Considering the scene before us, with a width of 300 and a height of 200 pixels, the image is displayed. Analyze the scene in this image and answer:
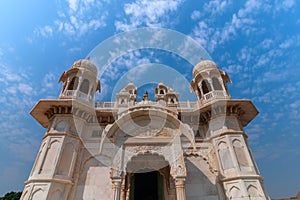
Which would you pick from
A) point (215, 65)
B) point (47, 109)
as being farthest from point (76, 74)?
point (215, 65)

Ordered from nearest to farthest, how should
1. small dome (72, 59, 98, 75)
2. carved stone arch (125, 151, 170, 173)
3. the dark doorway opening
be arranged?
1. carved stone arch (125, 151, 170, 173)
2. the dark doorway opening
3. small dome (72, 59, 98, 75)

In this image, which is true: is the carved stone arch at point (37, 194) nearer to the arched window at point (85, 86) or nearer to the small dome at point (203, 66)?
the arched window at point (85, 86)

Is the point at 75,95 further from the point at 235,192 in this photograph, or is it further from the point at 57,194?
the point at 235,192

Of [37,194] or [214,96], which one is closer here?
[37,194]

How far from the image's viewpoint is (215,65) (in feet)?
58.0

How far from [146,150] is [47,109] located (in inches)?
385

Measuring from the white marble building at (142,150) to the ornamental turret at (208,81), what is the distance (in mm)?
129

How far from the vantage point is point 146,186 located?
13.9 m

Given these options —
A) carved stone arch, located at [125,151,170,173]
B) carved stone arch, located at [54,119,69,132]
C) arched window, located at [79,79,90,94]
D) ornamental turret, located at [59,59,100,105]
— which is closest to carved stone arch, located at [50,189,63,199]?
carved stone arch, located at [54,119,69,132]

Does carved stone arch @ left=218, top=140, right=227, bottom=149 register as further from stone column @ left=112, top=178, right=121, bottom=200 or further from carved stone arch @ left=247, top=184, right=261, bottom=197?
stone column @ left=112, top=178, right=121, bottom=200

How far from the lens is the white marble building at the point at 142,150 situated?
10.5 m

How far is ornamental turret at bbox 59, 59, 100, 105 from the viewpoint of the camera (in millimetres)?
15273

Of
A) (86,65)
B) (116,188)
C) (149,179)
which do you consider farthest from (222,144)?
(86,65)

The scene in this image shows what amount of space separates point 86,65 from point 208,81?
1228 centimetres
